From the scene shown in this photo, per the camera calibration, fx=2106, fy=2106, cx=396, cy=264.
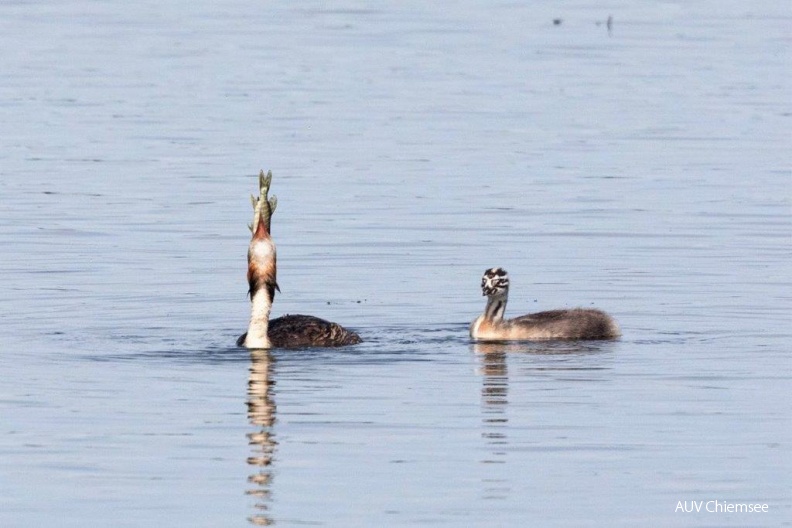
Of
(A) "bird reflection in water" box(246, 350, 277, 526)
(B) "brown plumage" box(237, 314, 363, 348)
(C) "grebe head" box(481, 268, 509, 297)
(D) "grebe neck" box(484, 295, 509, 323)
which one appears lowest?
(A) "bird reflection in water" box(246, 350, 277, 526)

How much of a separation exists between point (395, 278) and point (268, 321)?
402cm

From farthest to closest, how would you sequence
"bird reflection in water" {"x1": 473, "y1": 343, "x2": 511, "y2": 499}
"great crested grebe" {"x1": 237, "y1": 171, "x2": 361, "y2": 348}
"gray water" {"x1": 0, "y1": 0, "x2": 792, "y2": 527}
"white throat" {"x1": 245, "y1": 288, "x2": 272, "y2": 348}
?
1. "white throat" {"x1": 245, "y1": 288, "x2": 272, "y2": 348}
2. "great crested grebe" {"x1": 237, "y1": 171, "x2": 361, "y2": 348}
3. "gray water" {"x1": 0, "y1": 0, "x2": 792, "y2": 527}
4. "bird reflection in water" {"x1": 473, "y1": 343, "x2": 511, "y2": 499}

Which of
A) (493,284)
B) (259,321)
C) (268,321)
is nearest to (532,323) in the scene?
(493,284)

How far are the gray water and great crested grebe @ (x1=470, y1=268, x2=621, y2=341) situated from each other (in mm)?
280

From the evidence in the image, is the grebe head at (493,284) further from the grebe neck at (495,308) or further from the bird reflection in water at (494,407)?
the bird reflection in water at (494,407)

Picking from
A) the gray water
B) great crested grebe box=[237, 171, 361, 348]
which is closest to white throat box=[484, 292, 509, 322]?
the gray water

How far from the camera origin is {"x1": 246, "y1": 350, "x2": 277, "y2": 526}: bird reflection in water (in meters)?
13.1

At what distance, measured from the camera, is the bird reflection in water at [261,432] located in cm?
1306

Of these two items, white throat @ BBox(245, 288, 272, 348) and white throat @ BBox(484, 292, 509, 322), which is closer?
white throat @ BBox(245, 288, 272, 348)

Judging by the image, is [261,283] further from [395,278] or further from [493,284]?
[395,278]

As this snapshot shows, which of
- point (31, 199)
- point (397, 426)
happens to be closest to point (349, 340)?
point (397, 426)

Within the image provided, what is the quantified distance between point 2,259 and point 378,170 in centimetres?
848

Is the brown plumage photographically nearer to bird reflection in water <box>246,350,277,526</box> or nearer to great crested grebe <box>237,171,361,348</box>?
great crested grebe <box>237,171,361,348</box>

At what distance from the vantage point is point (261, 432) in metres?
15.0
